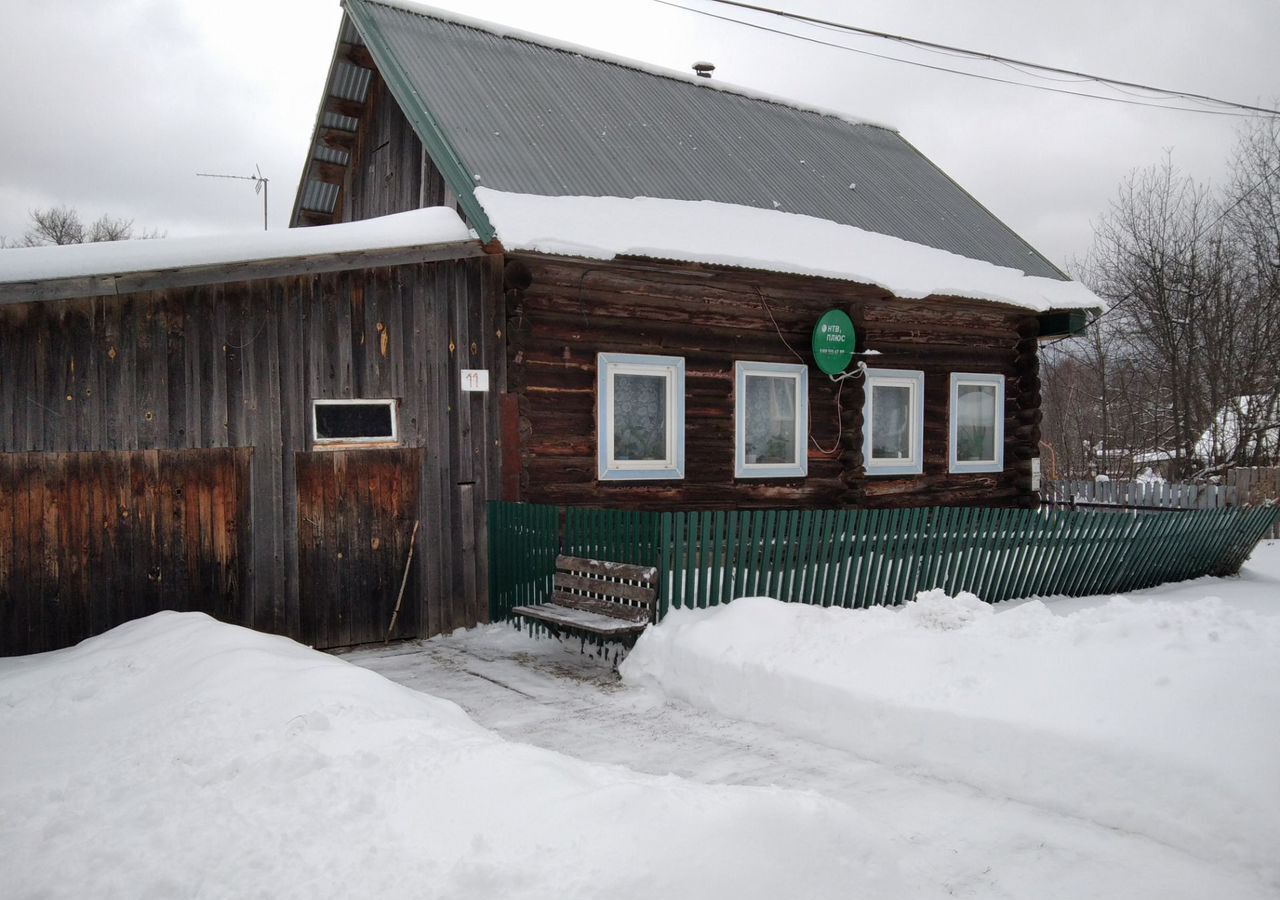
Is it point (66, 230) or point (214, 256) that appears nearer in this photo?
point (214, 256)

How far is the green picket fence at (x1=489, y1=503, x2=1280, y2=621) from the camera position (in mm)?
8836

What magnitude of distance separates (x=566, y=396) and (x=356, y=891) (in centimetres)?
769

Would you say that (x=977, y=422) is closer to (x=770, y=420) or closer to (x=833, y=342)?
(x=833, y=342)

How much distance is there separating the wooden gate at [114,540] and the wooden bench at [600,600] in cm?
301

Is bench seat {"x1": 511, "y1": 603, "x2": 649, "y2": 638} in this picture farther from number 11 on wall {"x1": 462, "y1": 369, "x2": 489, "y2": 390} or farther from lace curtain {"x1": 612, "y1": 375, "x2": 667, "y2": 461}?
lace curtain {"x1": 612, "y1": 375, "x2": 667, "y2": 461}

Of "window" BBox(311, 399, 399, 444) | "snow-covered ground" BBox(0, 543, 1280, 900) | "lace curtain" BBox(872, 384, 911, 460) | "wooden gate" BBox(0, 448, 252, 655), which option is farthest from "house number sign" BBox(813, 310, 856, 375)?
"wooden gate" BBox(0, 448, 252, 655)

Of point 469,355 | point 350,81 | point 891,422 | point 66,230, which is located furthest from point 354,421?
point 66,230

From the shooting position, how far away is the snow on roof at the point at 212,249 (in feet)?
26.3

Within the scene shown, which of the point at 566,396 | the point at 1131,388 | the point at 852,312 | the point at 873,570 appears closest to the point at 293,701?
the point at 566,396

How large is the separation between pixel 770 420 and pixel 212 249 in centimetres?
738

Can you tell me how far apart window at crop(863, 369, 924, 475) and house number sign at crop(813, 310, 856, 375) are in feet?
3.45

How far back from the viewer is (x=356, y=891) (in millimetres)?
3688

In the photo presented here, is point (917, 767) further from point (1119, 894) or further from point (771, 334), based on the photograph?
point (771, 334)

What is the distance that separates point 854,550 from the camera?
1019 cm
